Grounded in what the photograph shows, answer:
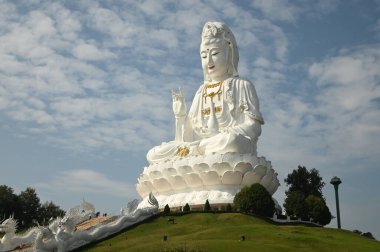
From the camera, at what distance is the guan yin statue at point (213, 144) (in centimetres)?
2725

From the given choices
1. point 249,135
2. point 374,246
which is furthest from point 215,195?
point 374,246

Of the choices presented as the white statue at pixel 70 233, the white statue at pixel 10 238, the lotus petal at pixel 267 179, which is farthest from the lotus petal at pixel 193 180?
the white statue at pixel 10 238

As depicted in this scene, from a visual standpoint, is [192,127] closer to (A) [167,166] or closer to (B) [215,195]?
(A) [167,166]

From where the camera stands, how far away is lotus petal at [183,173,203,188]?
27.7m

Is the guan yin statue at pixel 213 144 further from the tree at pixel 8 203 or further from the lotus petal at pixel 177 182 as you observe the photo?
the tree at pixel 8 203

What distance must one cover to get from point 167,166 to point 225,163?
3576 millimetres

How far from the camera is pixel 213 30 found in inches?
1275

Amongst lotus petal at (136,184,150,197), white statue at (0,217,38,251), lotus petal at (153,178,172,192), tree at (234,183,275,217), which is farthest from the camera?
lotus petal at (136,184,150,197)

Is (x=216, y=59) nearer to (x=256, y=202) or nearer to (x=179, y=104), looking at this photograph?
(x=179, y=104)

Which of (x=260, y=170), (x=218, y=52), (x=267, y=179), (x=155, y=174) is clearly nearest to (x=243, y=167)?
(x=260, y=170)

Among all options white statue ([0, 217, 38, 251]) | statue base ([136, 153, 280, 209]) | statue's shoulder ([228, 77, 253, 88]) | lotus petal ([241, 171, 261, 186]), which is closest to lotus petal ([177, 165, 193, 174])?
statue base ([136, 153, 280, 209])

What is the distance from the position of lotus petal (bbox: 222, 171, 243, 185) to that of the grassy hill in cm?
463

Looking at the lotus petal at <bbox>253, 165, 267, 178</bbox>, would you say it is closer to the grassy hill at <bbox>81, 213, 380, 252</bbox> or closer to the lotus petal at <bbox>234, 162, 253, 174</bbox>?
the lotus petal at <bbox>234, 162, 253, 174</bbox>

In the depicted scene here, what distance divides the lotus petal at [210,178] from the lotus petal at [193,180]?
0.30 m
